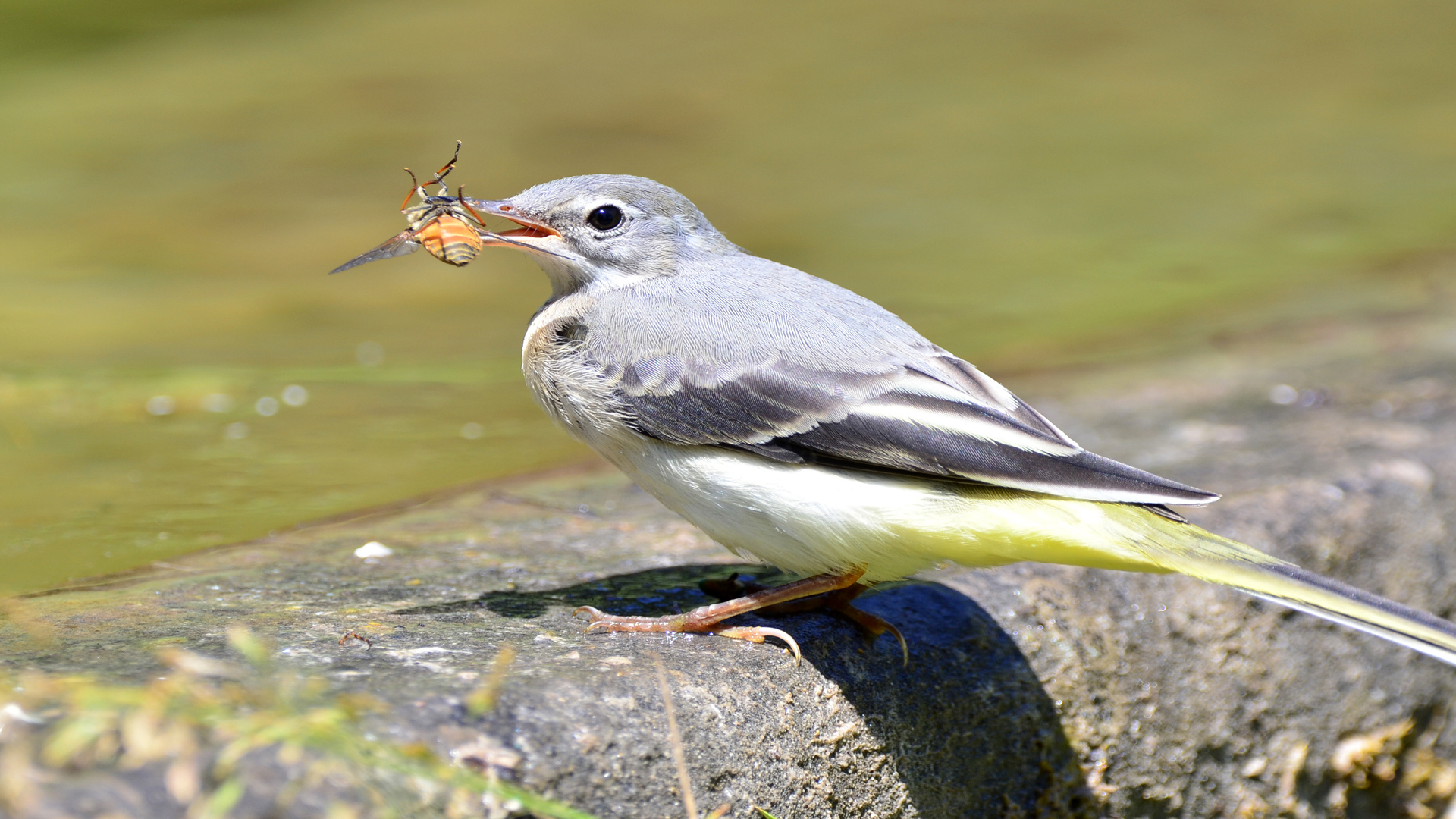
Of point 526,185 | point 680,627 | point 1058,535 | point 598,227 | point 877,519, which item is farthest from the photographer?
point 526,185

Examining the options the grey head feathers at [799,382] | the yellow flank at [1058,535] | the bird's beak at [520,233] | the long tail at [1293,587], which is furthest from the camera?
the bird's beak at [520,233]

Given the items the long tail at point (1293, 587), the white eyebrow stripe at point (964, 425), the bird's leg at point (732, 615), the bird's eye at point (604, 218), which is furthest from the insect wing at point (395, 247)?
the long tail at point (1293, 587)

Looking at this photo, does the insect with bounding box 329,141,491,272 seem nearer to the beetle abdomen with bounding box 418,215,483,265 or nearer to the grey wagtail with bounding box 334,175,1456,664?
the beetle abdomen with bounding box 418,215,483,265

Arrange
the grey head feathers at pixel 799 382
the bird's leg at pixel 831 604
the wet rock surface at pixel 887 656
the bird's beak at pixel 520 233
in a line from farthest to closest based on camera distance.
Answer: the bird's beak at pixel 520 233
the bird's leg at pixel 831 604
the grey head feathers at pixel 799 382
the wet rock surface at pixel 887 656

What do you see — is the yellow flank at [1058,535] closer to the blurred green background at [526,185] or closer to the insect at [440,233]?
the insect at [440,233]

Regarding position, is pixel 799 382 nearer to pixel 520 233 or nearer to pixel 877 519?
pixel 877 519

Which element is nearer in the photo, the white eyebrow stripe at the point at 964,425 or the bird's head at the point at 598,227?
the white eyebrow stripe at the point at 964,425

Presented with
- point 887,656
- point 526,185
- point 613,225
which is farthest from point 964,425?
point 526,185
